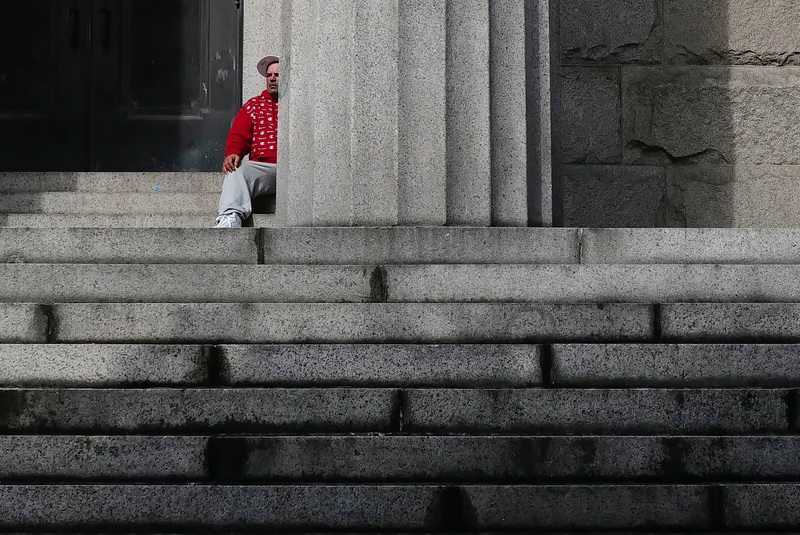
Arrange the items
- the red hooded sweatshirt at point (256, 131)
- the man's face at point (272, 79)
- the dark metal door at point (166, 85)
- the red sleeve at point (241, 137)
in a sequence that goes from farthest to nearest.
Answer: the dark metal door at point (166, 85) → the man's face at point (272, 79) → the red sleeve at point (241, 137) → the red hooded sweatshirt at point (256, 131)

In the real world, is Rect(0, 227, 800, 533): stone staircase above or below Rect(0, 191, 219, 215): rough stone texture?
below

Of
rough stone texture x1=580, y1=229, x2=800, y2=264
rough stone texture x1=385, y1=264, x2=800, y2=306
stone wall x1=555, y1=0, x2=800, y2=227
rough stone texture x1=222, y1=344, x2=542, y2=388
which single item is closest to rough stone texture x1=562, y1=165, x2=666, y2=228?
stone wall x1=555, y1=0, x2=800, y2=227

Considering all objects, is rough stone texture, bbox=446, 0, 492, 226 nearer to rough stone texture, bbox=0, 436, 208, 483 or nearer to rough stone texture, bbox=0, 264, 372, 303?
rough stone texture, bbox=0, 264, 372, 303

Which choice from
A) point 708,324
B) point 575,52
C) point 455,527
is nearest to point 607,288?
point 708,324

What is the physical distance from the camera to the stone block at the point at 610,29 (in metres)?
7.14

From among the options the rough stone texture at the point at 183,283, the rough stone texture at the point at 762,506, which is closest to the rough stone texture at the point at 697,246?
the rough stone texture at the point at 183,283

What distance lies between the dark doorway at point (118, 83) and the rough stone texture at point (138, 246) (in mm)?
3302

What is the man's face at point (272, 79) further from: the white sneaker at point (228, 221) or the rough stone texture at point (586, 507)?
the rough stone texture at point (586, 507)

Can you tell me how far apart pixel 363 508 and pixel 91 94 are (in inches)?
210

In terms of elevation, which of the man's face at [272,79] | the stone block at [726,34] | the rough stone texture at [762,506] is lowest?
the rough stone texture at [762,506]

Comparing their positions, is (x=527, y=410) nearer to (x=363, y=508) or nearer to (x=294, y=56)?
(x=363, y=508)

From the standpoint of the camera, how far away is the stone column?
4.95 metres

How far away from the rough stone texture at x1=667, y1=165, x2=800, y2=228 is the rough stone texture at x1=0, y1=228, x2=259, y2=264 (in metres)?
3.49

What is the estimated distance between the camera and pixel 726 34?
23.5ft
